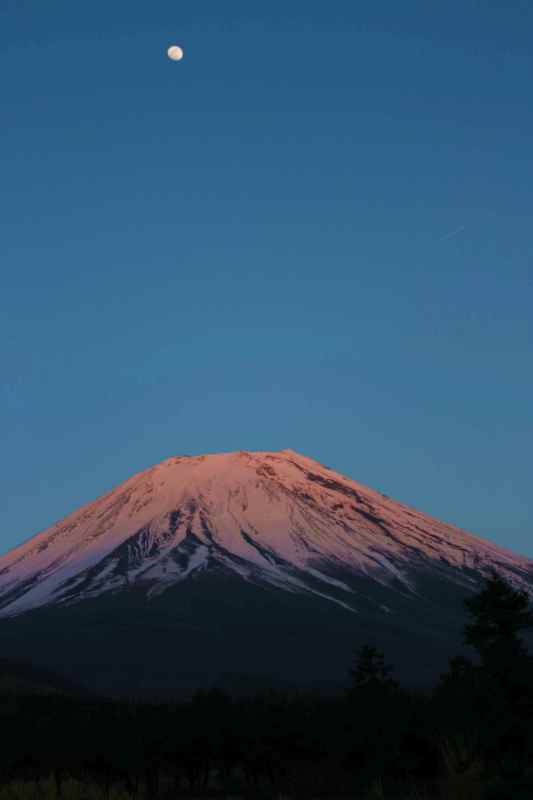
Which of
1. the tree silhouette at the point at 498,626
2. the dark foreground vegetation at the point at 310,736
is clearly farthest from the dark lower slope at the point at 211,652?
the tree silhouette at the point at 498,626

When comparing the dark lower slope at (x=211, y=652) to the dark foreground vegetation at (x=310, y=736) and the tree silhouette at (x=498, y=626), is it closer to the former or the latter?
the dark foreground vegetation at (x=310, y=736)

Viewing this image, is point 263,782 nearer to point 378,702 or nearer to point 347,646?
A: point 378,702

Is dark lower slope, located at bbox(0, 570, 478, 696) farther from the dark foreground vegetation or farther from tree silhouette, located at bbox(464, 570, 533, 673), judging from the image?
tree silhouette, located at bbox(464, 570, 533, 673)

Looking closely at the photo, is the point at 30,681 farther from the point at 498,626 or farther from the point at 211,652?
the point at 498,626

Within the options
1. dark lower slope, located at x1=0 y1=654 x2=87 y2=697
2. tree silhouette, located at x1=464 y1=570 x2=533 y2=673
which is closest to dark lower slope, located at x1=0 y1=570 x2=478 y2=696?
dark lower slope, located at x1=0 y1=654 x2=87 y2=697

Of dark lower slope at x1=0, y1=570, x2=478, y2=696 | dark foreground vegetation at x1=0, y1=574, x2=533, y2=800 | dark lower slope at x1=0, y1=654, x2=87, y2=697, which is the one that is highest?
dark lower slope at x1=0, y1=570, x2=478, y2=696

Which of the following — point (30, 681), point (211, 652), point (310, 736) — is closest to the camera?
point (310, 736)

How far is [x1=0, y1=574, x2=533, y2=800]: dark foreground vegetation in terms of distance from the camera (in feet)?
119

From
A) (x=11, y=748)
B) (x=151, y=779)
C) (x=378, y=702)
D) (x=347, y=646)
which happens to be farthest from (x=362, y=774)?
(x=347, y=646)

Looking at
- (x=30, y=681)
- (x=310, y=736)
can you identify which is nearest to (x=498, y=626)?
(x=310, y=736)

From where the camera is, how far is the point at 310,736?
51625 millimetres

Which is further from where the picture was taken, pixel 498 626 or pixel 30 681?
pixel 30 681

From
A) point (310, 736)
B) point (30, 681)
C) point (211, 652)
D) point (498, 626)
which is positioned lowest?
point (310, 736)

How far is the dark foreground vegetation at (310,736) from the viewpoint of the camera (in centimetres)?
3641
